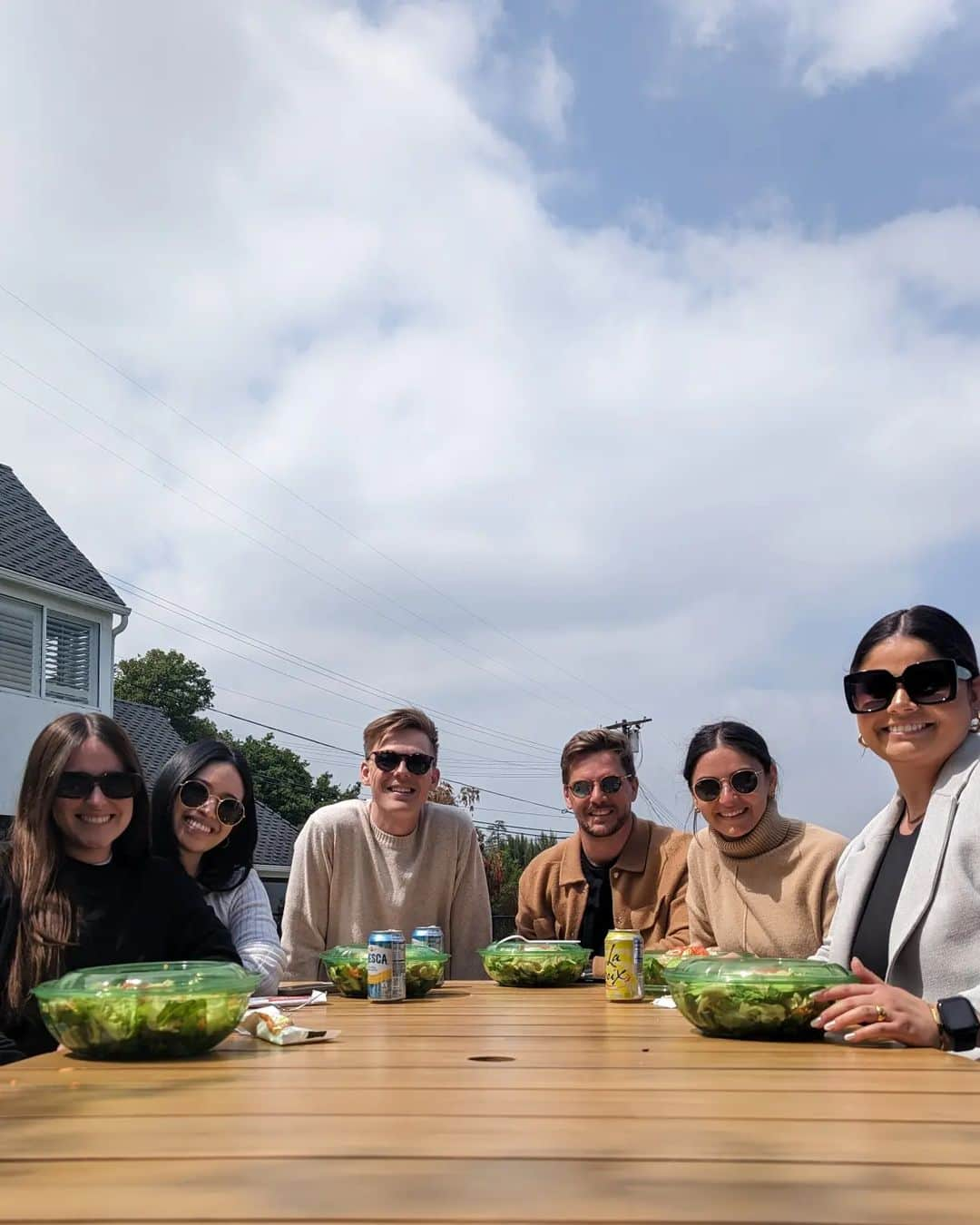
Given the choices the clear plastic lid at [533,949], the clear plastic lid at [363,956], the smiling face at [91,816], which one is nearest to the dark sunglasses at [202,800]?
the clear plastic lid at [363,956]

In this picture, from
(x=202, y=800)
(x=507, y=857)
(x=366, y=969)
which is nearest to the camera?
(x=366, y=969)

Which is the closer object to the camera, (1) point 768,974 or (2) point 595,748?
(1) point 768,974

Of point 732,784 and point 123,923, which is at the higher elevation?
point 732,784

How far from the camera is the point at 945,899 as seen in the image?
9.25 ft

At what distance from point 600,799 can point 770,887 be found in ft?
2.99

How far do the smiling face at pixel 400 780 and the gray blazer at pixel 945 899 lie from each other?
2256 millimetres

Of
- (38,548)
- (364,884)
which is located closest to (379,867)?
(364,884)

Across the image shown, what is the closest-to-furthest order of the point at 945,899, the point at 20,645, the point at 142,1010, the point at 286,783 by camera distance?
the point at 142,1010, the point at 945,899, the point at 20,645, the point at 286,783

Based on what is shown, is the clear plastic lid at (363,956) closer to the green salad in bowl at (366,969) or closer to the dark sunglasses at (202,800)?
the green salad in bowl at (366,969)

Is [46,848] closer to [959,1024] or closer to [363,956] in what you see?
[363,956]

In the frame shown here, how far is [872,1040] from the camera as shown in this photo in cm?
245

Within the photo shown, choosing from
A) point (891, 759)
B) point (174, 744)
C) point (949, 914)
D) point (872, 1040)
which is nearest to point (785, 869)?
point (891, 759)

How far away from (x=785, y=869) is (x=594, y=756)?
104 cm

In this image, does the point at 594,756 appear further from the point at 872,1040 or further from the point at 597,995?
the point at 872,1040
